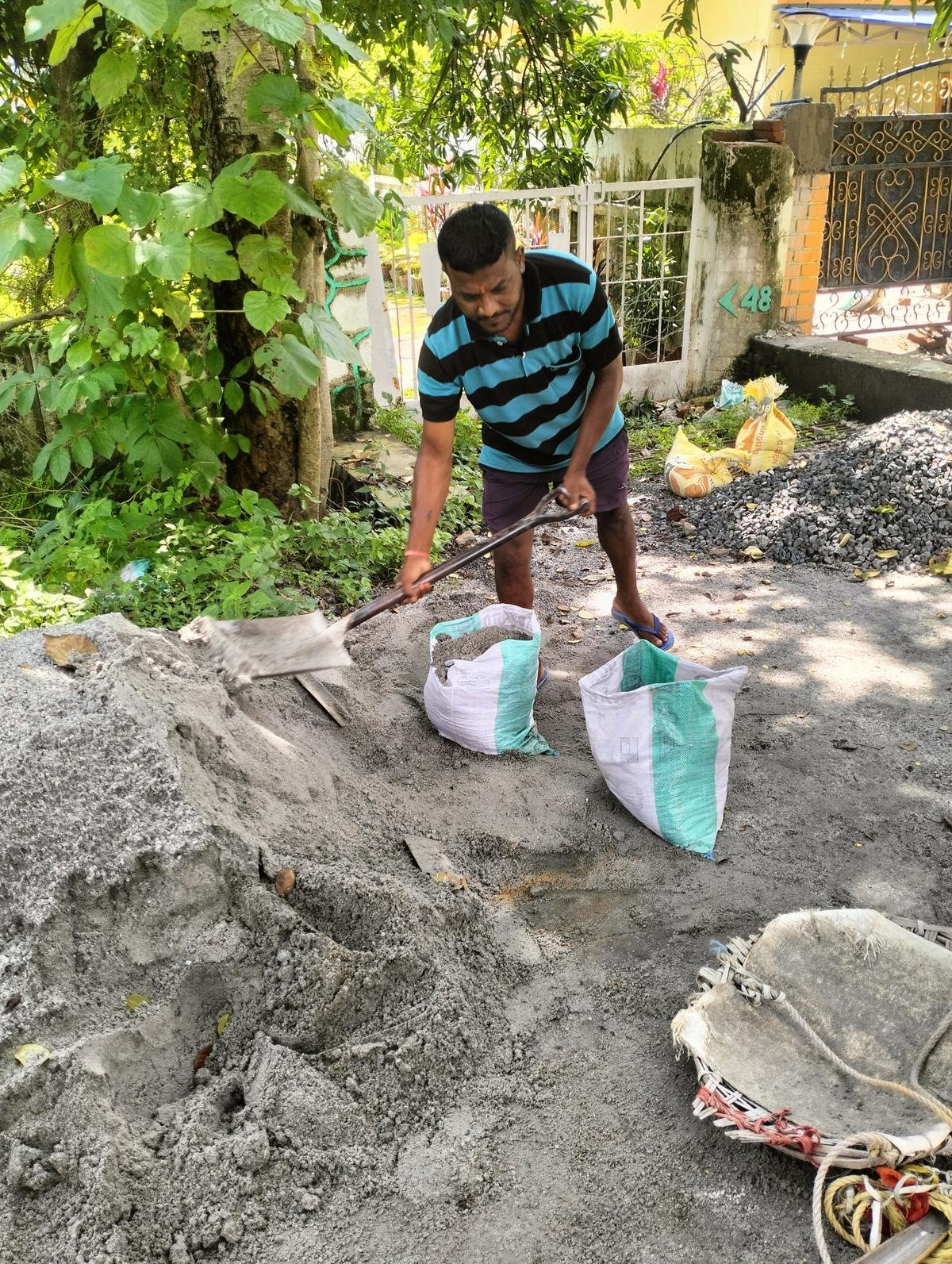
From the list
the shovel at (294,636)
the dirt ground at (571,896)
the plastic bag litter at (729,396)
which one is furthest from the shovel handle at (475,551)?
the plastic bag litter at (729,396)

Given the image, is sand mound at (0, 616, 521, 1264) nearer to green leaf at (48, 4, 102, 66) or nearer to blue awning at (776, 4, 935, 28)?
green leaf at (48, 4, 102, 66)

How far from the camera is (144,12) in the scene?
2.27 metres

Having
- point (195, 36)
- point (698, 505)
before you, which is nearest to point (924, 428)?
point (698, 505)

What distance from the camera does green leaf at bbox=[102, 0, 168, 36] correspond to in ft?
7.36

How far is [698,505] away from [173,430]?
2826mm

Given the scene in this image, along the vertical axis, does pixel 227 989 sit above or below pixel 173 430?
below

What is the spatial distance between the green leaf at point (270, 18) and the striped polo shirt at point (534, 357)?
0.77 m

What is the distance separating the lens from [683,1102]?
6.46 feet

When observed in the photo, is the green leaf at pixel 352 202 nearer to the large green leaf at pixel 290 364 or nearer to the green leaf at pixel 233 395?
the large green leaf at pixel 290 364

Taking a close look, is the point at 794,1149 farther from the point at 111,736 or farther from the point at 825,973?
the point at 111,736

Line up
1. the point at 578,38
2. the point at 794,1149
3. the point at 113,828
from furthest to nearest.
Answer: the point at 578,38
the point at 113,828
the point at 794,1149

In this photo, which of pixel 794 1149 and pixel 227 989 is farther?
pixel 227 989

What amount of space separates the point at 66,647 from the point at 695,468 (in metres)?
3.90

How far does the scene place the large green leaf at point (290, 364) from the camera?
142 inches
